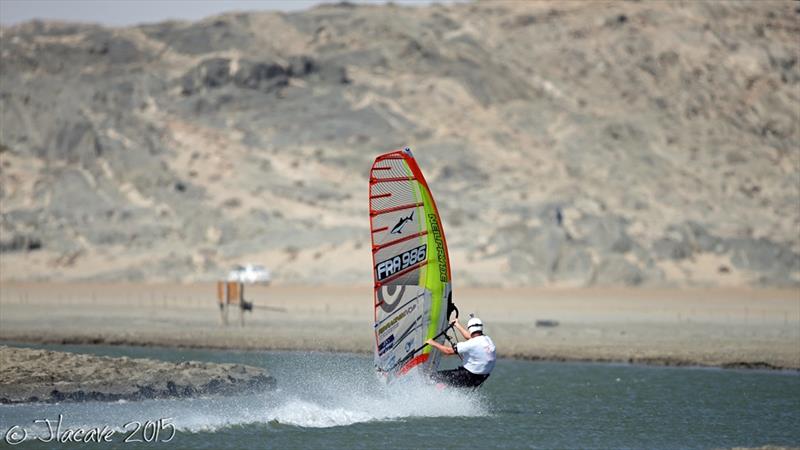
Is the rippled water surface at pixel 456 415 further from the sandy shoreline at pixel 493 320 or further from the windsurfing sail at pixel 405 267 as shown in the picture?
the sandy shoreline at pixel 493 320

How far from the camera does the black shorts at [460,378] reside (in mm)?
18031

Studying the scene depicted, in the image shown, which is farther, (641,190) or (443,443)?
(641,190)

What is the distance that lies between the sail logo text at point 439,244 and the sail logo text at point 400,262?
8.0 inches

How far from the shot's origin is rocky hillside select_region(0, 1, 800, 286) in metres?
49.3

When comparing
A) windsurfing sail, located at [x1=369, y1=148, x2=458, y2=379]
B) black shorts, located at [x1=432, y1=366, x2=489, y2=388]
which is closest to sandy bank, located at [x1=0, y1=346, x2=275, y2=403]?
windsurfing sail, located at [x1=369, y1=148, x2=458, y2=379]

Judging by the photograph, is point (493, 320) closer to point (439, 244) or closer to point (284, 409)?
point (284, 409)

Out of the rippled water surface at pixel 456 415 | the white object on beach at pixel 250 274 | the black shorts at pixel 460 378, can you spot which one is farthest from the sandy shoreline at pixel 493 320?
the black shorts at pixel 460 378

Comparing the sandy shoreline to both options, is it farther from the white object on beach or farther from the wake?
the wake

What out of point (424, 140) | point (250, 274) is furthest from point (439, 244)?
point (424, 140)

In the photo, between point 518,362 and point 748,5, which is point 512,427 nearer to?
A: point 518,362

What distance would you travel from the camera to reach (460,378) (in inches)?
717

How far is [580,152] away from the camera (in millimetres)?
60562

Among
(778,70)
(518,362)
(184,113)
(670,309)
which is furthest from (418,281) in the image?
(778,70)

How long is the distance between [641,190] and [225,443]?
43.0 meters
